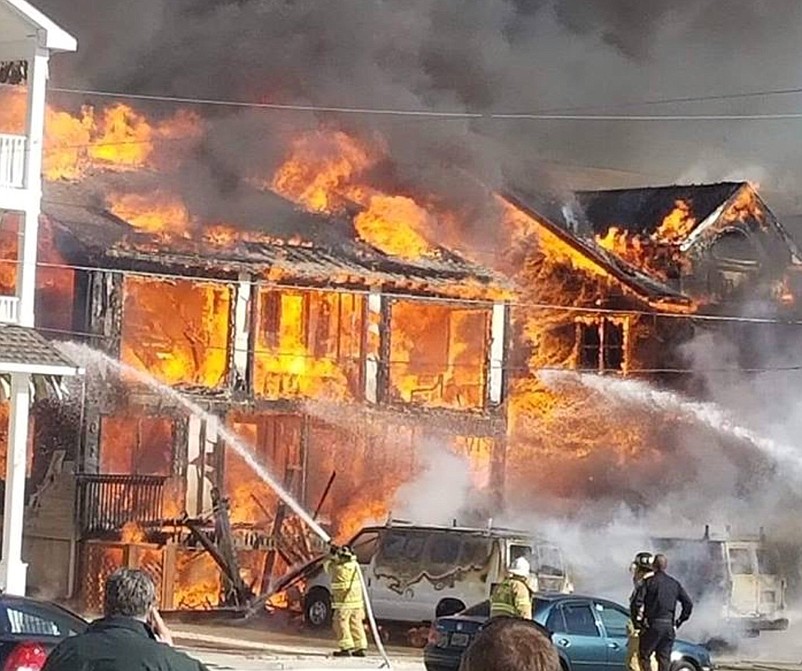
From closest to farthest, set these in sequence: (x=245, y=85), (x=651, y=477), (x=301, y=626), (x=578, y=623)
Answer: (x=578, y=623) → (x=301, y=626) → (x=651, y=477) → (x=245, y=85)

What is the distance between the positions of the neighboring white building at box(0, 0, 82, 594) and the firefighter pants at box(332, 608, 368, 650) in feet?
13.1

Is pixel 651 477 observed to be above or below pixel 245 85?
below

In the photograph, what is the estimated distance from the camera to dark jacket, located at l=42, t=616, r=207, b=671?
5.22 m

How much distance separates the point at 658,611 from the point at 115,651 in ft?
34.0

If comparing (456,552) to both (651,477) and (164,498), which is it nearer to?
(164,498)

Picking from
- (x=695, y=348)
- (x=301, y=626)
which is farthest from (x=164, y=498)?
(x=695, y=348)

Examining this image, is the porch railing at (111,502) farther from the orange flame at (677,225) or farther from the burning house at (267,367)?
the orange flame at (677,225)

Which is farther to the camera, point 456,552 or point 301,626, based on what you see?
point 301,626

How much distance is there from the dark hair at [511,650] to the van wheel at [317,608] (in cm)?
1943

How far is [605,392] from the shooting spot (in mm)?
32656

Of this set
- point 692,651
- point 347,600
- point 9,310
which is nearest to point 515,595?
point 692,651

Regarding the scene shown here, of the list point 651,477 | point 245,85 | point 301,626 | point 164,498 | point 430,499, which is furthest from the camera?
point 245,85

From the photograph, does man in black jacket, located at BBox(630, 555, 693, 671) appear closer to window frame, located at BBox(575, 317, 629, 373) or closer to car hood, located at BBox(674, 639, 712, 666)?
car hood, located at BBox(674, 639, 712, 666)

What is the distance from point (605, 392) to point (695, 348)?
200 centimetres
